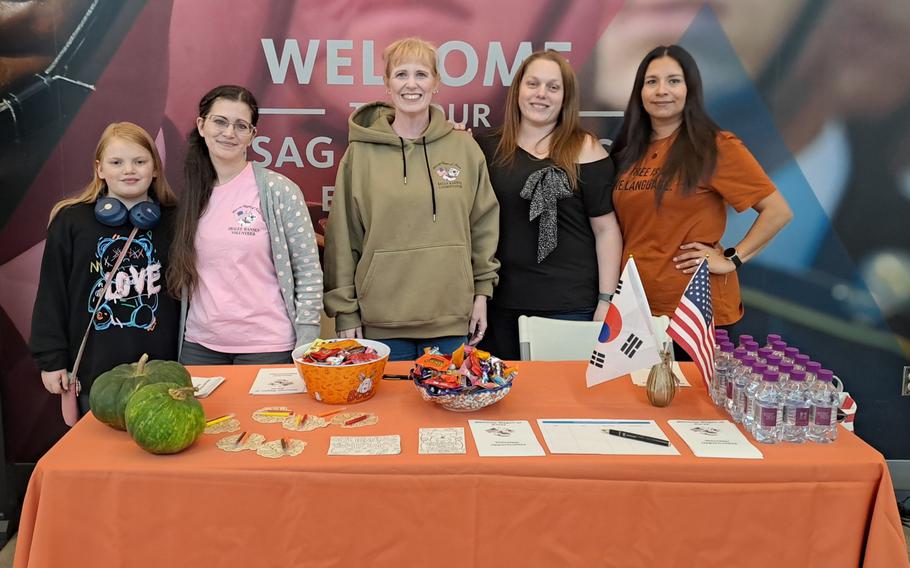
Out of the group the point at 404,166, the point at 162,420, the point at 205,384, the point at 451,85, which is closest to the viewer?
the point at 162,420

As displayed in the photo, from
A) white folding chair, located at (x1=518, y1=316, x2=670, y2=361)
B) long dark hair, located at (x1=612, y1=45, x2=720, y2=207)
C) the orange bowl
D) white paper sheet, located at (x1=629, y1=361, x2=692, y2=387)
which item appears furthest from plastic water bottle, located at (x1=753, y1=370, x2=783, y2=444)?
long dark hair, located at (x1=612, y1=45, x2=720, y2=207)

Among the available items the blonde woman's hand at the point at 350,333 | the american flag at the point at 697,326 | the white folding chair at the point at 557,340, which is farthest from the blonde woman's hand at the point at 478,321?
the american flag at the point at 697,326

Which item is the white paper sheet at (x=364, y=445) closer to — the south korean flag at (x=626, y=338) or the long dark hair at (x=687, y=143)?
the south korean flag at (x=626, y=338)

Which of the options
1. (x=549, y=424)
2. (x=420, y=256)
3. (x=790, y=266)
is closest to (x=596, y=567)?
(x=549, y=424)

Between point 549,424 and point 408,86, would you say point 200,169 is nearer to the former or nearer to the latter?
point 408,86

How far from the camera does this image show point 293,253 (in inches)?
90.0

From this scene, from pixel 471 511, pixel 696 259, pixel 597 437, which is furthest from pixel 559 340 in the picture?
pixel 471 511

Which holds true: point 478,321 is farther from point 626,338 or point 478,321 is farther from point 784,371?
point 784,371

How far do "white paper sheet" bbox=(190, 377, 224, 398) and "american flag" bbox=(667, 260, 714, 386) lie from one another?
3.80 ft

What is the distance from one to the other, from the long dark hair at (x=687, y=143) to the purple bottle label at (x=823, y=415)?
1153 mm

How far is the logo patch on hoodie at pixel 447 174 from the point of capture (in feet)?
8.03

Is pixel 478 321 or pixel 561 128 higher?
pixel 561 128

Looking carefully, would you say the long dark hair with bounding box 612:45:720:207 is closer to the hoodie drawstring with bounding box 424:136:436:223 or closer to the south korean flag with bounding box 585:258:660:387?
the hoodie drawstring with bounding box 424:136:436:223

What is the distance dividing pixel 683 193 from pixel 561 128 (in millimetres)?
492
